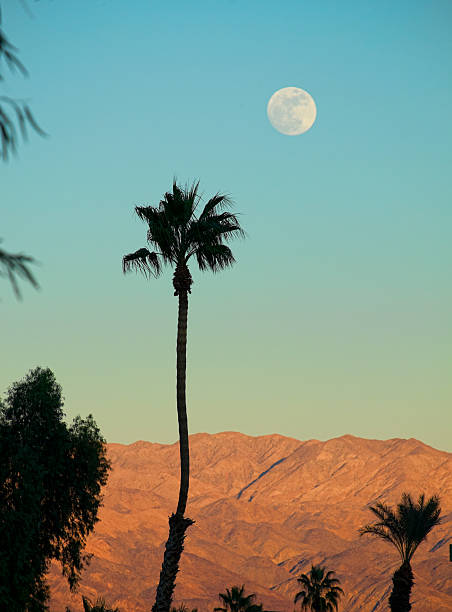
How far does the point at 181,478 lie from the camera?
25312 mm

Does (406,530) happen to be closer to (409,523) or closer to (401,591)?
(409,523)

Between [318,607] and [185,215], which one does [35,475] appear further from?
[318,607]

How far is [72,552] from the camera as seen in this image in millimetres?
37469

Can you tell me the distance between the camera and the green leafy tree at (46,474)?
3453cm

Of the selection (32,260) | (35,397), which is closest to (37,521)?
(35,397)

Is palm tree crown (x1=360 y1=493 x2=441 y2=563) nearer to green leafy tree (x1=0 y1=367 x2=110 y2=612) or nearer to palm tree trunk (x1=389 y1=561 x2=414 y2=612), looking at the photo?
palm tree trunk (x1=389 y1=561 x2=414 y2=612)

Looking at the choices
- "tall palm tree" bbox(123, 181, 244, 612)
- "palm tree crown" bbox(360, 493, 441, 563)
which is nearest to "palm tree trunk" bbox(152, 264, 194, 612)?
"tall palm tree" bbox(123, 181, 244, 612)

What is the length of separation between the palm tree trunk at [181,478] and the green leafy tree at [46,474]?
9358 millimetres

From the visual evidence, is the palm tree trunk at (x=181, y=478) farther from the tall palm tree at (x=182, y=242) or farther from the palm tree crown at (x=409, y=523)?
the palm tree crown at (x=409, y=523)

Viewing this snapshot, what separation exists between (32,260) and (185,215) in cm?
1833

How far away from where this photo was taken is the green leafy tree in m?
34.5

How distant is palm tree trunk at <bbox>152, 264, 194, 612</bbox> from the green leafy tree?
9.36 metres

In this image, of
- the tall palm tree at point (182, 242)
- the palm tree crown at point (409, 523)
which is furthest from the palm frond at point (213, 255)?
the palm tree crown at point (409, 523)

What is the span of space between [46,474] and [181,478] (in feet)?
41.7
